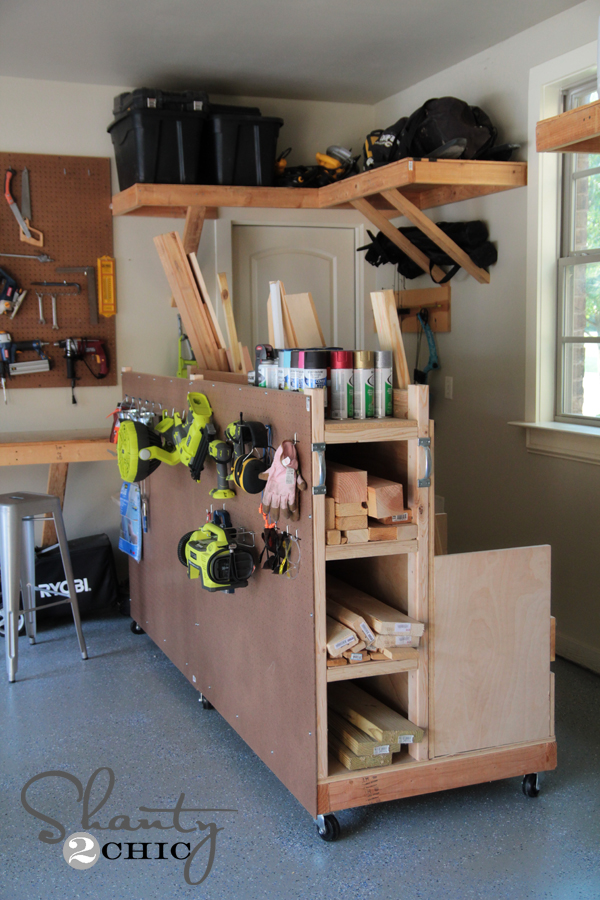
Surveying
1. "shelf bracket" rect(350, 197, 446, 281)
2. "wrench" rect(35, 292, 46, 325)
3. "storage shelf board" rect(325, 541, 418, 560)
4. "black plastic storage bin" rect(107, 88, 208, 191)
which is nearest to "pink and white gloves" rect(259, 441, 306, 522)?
"storage shelf board" rect(325, 541, 418, 560)

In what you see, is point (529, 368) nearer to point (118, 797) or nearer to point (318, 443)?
point (318, 443)

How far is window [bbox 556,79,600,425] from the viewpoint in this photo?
3.37m

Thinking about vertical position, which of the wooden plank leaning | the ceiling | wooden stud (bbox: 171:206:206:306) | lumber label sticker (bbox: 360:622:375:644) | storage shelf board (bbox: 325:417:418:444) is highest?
the ceiling

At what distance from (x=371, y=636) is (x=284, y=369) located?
0.77 metres

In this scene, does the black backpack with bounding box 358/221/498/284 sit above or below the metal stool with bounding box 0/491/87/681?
above

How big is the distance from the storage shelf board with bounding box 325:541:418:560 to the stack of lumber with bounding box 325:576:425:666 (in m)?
0.19

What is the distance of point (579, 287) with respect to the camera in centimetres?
346

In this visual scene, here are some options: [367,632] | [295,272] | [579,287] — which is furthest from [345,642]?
[295,272]

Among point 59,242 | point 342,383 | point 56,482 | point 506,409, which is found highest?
point 59,242

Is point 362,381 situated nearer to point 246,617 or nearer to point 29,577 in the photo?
point 246,617

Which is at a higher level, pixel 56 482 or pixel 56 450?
pixel 56 450

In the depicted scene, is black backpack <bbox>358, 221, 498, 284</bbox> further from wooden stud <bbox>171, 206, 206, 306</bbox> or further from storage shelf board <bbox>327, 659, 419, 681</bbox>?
storage shelf board <bbox>327, 659, 419, 681</bbox>

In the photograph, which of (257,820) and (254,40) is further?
(254,40)

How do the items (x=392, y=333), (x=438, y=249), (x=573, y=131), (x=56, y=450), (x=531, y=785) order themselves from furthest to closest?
1. (x=438, y=249)
2. (x=56, y=450)
3. (x=531, y=785)
4. (x=392, y=333)
5. (x=573, y=131)
